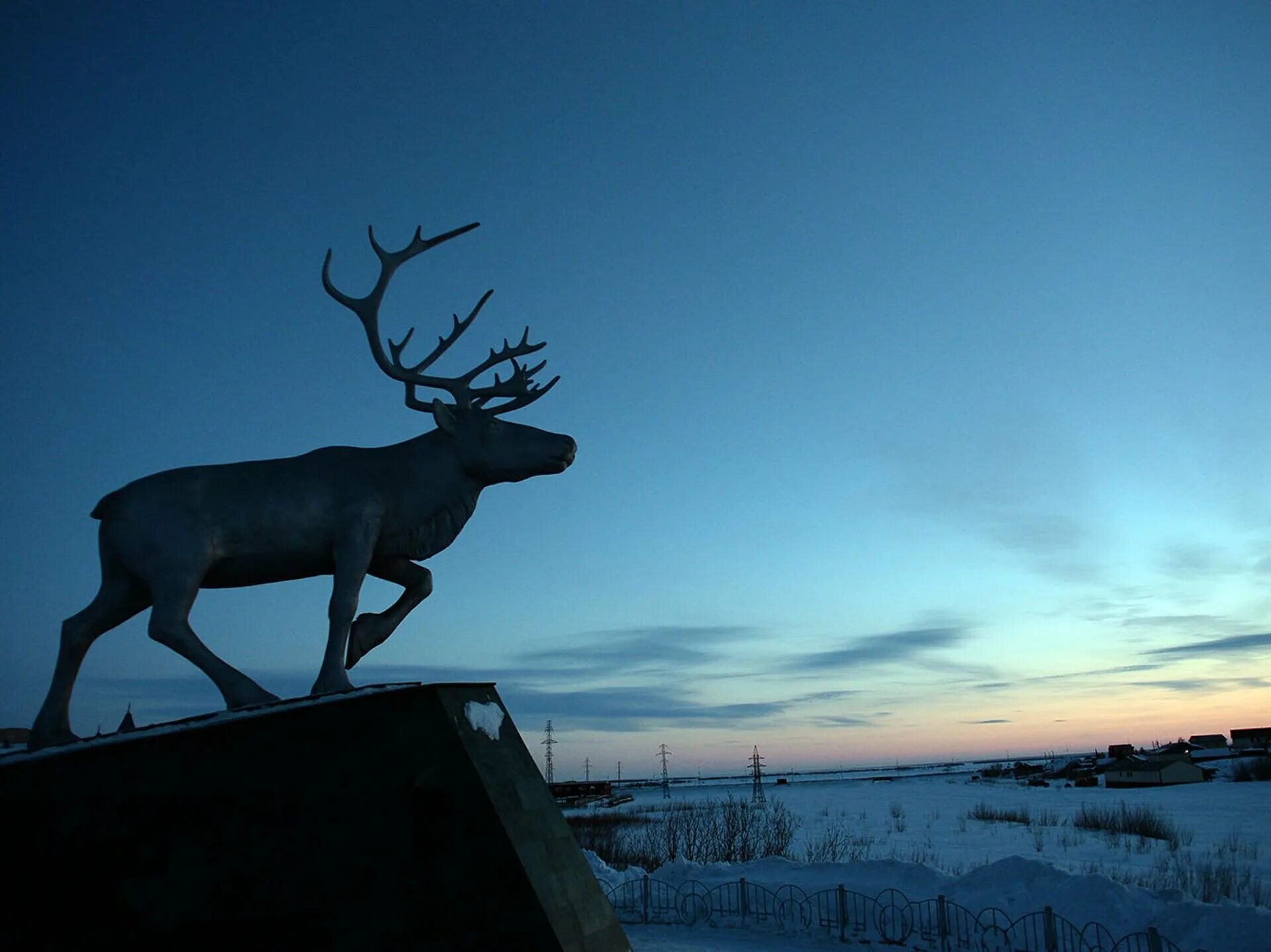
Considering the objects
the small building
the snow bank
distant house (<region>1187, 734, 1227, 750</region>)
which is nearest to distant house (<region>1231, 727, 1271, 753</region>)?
distant house (<region>1187, 734, 1227, 750</region>)

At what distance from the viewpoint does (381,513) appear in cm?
668

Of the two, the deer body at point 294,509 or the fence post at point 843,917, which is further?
the fence post at point 843,917

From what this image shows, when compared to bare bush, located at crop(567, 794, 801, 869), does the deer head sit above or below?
above

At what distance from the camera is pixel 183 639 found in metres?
6.08

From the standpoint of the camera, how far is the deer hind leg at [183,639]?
6.05 m

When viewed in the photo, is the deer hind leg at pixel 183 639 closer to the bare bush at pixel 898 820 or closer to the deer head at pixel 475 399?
the deer head at pixel 475 399

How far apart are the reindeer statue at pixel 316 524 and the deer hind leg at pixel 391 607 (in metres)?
0.01

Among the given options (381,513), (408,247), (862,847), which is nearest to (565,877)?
(381,513)

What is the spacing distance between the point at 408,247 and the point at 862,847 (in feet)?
58.8

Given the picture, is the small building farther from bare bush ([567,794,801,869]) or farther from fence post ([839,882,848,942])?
fence post ([839,882,848,942])

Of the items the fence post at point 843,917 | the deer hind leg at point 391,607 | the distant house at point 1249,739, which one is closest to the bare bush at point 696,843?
the fence post at point 843,917

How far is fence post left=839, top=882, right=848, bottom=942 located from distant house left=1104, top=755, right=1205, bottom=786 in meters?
40.7

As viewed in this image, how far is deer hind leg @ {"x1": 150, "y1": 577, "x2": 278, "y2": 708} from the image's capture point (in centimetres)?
605

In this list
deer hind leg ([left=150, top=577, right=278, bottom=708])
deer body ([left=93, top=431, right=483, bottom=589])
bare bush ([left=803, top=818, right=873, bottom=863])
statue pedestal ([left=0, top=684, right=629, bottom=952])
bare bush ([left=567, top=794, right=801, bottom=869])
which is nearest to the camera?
statue pedestal ([left=0, top=684, right=629, bottom=952])
